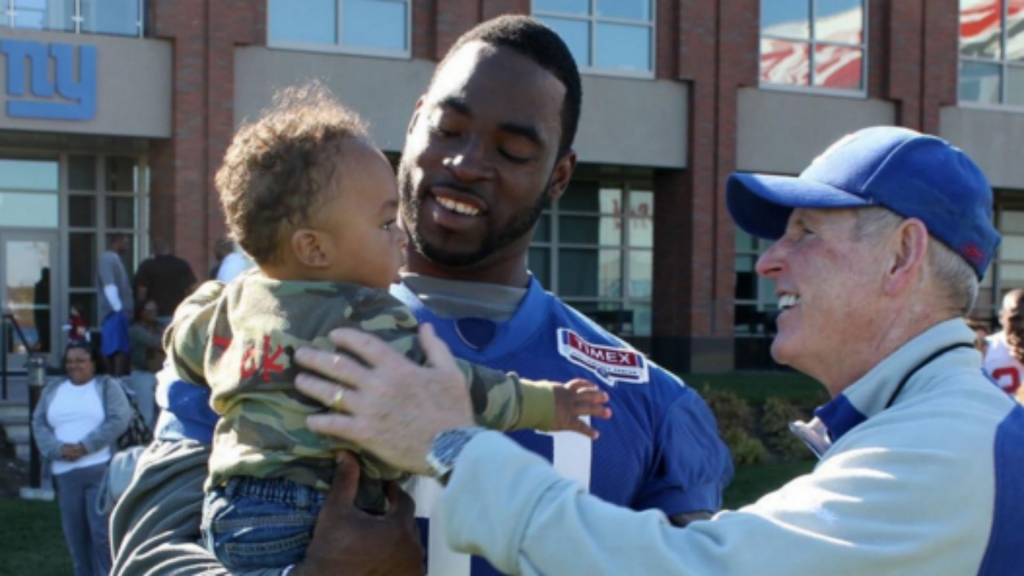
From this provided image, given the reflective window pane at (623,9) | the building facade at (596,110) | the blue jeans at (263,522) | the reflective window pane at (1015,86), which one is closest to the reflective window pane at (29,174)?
the building facade at (596,110)

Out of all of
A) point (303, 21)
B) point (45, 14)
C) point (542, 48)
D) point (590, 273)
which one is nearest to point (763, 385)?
point (590, 273)

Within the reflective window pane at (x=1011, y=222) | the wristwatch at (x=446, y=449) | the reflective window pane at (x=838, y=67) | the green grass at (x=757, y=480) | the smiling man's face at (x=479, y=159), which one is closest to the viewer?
the wristwatch at (x=446, y=449)

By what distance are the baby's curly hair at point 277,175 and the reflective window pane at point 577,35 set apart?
1949 cm

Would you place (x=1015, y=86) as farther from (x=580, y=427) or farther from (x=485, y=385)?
(x=485, y=385)

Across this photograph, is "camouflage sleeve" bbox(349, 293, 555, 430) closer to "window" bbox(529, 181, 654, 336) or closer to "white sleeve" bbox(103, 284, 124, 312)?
"white sleeve" bbox(103, 284, 124, 312)

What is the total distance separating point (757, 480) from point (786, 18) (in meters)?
13.0

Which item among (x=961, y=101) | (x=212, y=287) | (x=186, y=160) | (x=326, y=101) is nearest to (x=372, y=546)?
(x=212, y=287)

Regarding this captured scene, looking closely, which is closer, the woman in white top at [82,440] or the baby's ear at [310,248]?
the baby's ear at [310,248]

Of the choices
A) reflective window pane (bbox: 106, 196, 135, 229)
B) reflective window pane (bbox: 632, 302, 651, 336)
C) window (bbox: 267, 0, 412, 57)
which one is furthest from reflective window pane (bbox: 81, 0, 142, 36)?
reflective window pane (bbox: 632, 302, 651, 336)

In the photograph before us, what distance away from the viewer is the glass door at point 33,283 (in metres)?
19.9

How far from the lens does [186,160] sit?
59.6ft

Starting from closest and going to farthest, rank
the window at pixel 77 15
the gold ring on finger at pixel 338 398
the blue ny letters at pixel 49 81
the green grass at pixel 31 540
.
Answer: the gold ring on finger at pixel 338 398 < the green grass at pixel 31 540 < the blue ny letters at pixel 49 81 < the window at pixel 77 15

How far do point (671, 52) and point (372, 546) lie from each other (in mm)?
20650

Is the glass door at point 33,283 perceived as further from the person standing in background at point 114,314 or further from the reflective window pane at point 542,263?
the reflective window pane at point 542,263
